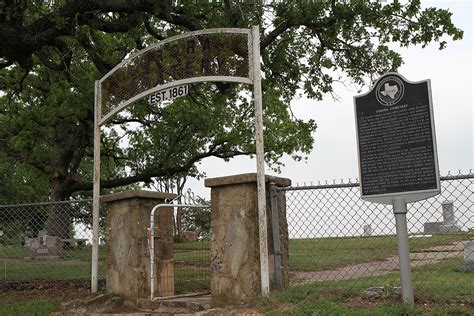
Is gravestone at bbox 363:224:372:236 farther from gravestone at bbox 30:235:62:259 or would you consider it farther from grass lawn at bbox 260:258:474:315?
gravestone at bbox 30:235:62:259

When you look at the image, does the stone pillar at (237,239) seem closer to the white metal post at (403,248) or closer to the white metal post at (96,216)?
the white metal post at (403,248)

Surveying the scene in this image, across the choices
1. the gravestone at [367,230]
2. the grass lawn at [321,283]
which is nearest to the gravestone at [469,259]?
the grass lawn at [321,283]

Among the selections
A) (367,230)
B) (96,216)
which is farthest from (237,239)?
(96,216)

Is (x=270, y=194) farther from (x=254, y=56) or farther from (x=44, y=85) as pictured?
(x=44, y=85)

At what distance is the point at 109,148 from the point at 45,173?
304 centimetres

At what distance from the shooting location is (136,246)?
7285mm

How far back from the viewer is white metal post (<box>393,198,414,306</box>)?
4918 millimetres

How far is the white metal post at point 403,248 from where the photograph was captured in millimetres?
4918

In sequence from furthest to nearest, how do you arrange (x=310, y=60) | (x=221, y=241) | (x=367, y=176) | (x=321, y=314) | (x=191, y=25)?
1. (x=310, y=60)
2. (x=191, y=25)
3. (x=221, y=241)
4. (x=367, y=176)
5. (x=321, y=314)

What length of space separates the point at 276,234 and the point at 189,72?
2.83 metres

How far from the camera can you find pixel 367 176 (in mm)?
5266

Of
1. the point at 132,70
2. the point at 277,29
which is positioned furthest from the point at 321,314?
the point at 277,29

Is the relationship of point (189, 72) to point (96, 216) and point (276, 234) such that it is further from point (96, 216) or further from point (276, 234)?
point (276, 234)

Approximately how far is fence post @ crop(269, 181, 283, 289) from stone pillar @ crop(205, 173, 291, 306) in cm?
5
